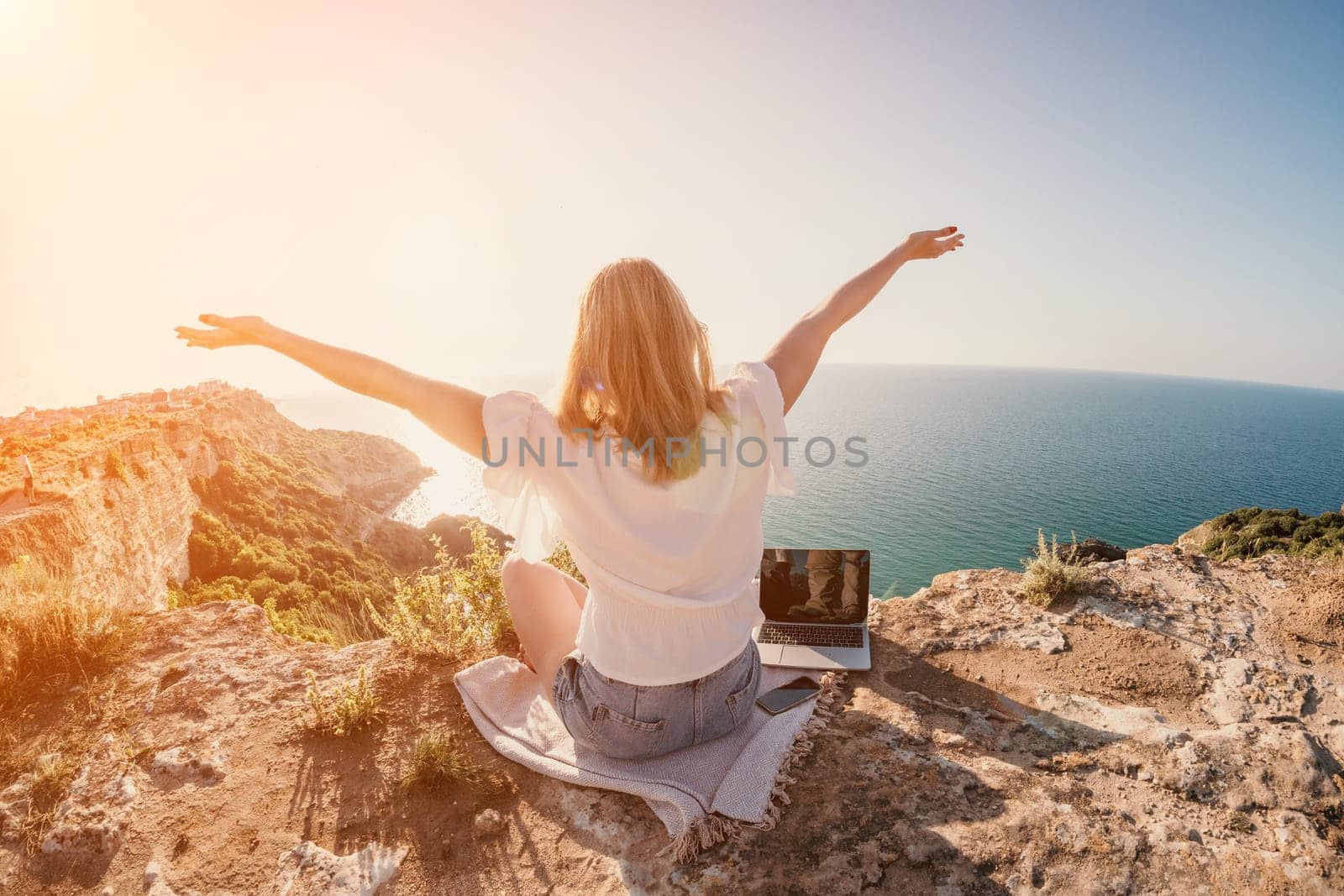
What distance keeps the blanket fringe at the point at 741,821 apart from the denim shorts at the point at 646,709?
0.31m

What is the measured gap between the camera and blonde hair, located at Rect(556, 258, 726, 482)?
2156mm

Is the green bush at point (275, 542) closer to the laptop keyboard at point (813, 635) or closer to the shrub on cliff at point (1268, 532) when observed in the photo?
the laptop keyboard at point (813, 635)

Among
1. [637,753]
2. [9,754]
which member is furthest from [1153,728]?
[9,754]

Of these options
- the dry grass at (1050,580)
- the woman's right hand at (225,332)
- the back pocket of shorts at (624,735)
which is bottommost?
the back pocket of shorts at (624,735)

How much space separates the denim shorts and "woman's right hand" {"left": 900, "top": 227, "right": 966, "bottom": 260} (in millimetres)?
2322

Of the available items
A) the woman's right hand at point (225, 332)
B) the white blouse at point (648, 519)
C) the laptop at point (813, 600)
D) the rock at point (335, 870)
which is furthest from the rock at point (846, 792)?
the woman's right hand at point (225, 332)

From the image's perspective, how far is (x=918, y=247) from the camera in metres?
3.28

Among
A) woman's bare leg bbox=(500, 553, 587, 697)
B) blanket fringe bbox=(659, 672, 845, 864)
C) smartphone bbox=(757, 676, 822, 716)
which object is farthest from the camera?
smartphone bbox=(757, 676, 822, 716)

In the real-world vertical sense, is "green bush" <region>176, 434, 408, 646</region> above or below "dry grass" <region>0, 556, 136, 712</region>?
below

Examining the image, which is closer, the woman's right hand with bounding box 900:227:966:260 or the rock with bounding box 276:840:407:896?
the rock with bounding box 276:840:407:896

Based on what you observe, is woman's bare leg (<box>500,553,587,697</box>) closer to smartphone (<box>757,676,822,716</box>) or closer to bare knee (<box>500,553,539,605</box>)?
bare knee (<box>500,553,539,605</box>)

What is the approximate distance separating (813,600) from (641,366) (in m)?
2.67

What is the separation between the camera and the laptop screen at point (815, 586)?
414 centimetres

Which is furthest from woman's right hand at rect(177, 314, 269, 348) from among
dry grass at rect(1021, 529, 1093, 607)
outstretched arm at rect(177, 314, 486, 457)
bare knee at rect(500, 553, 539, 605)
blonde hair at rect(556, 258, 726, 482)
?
dry grass at rect(1021, 529, 1093, 607)
